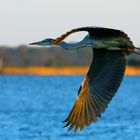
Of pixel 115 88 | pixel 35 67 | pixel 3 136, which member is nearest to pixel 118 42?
pixel 115 88

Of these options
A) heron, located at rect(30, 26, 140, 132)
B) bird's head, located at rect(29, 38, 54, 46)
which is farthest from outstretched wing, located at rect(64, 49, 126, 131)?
bird's head, located at rect(29, 38, 54, 46)

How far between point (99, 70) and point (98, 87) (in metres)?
0.28

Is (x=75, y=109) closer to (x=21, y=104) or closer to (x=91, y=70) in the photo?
(x=91, y=70)

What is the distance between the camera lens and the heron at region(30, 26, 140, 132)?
8.57 m

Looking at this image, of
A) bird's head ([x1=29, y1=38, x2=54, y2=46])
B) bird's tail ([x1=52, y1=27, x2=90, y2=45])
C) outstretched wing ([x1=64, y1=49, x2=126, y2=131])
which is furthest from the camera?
outstretched wing ([x1=64, y1=49, x2=126, y2=131])

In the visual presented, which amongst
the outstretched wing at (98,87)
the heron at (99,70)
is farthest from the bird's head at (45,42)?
the outstretched wing at (98,87)

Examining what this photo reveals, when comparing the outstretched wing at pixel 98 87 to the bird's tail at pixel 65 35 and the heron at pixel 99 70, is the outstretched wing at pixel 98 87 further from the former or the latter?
the bird's tail at pixel 65 35

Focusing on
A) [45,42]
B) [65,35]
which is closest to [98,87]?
[45,42]

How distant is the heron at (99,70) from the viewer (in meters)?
8.57

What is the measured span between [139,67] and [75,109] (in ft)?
194

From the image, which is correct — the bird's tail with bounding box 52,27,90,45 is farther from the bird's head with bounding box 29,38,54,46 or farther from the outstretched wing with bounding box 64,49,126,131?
the outstretched wing with bounding box 64,49,126,131

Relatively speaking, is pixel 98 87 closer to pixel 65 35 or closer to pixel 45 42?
pixel 45 42

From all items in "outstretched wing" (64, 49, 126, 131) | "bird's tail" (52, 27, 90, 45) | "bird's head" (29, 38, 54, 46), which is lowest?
"outstretched wing" (64, 49, 126, 131)

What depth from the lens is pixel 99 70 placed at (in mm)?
9531
